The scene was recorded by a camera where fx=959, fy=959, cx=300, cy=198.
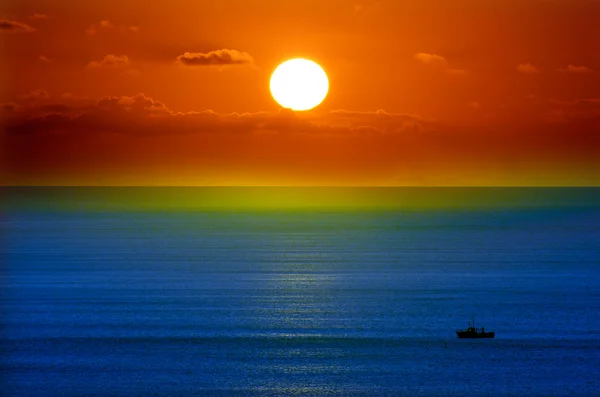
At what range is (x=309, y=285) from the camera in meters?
111

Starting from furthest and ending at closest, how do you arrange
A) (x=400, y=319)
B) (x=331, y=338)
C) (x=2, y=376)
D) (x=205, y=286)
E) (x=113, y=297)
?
1. (x=205, y=286)
2. (x=113, y=297)
3. (x=400, y=319)
4. (x=331, y=338)
5. (x=2, y=376)

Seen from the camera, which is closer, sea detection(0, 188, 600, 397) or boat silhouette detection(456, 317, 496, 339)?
sea detection(0, 188, 600, 397)

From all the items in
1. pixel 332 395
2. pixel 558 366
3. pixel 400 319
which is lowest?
pixel 332 395

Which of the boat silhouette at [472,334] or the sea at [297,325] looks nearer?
the sea at [297,325]

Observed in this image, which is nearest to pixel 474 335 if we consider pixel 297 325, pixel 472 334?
pixel 472 334

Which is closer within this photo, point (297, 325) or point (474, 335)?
point (474, 335)

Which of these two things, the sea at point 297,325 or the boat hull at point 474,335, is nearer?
the sea at point 297,325

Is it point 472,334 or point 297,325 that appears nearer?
point 472,334

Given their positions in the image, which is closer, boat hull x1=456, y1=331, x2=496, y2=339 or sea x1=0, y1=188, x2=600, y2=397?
sea x1=0, y1=188, x2=600, y2=397

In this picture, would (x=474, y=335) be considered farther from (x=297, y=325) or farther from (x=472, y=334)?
(x=297, y=325)

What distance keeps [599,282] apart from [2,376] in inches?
2995

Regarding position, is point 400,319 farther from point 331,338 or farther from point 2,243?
point 2,243

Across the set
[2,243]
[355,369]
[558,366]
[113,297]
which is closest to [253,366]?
[355,369]

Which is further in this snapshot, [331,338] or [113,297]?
[113,297]
